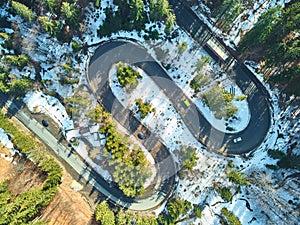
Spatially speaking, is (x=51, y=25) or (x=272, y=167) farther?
(x=272, y=167)

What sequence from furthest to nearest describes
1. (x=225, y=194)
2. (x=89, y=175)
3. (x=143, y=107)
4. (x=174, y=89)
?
1. (x=89, y=175)
2. (x=174, y=89)
3. (x=143, y=107)
4. (x=225, y=194)

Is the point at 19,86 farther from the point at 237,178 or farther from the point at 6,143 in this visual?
the point at 237,178

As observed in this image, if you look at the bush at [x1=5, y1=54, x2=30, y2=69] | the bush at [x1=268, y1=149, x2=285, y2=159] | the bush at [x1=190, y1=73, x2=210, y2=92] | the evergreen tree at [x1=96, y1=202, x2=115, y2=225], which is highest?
the bush at [x1=190, y1=73, x2=210, y2=92]

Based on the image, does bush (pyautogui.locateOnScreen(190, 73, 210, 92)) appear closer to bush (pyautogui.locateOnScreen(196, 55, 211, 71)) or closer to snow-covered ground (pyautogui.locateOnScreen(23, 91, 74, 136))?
bush (pyautogui.locateOnScreen(196, 55, 211, 71))

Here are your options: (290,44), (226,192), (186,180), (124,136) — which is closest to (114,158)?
(124,136)

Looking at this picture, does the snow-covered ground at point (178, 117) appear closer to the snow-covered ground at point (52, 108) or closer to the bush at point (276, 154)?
the snow-covered ground at point (52, 108)

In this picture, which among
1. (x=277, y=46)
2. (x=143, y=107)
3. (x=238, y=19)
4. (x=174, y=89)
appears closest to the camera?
(x=277, y=46)

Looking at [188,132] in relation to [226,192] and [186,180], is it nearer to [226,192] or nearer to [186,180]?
[186,180]

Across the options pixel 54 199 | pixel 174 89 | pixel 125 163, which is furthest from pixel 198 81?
pixel 54 199

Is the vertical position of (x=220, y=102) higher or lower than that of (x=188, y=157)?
higher

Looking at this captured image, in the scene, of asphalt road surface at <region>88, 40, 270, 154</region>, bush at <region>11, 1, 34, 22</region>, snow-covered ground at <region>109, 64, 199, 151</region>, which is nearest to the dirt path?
asphalt road surface at <region>88, 40, 270, 154</region>

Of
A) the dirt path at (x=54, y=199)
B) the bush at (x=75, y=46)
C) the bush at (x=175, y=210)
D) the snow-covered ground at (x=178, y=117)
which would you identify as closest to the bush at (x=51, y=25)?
the snow-covered ground at (x=178, y=117)

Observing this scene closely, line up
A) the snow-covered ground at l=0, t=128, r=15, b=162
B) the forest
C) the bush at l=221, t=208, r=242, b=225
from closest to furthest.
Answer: the forest → the bush at l=221, t=208, r=242, b=225 → the snow-covered ground at l=0, t=128, r=15, b=162
